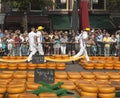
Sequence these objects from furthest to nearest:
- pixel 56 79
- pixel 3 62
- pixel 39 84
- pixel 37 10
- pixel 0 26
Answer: pixel 37 10
pixel 0 26
pixel 3 62
pixel 56 79
pixel 39 84

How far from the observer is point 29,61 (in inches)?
733

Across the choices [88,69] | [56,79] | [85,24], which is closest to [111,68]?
[88,69]

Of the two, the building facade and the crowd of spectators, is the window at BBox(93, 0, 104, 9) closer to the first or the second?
the building facade

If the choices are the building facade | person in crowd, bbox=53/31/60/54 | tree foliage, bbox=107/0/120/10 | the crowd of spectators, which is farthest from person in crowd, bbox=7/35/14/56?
tree foliage, bbox=107/0/120/10

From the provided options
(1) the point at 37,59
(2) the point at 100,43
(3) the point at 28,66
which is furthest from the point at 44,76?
(2) the point at 100,43

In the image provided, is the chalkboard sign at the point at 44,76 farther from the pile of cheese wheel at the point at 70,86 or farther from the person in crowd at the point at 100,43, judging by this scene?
the person in crowd at the point at 100,43

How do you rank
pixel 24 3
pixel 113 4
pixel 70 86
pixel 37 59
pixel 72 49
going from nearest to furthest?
pixel 70 86
pixel 37 59
pixel 72 49
pixel 24 3
pixel 113 4

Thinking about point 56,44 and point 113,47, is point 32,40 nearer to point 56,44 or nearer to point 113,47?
point 56,44

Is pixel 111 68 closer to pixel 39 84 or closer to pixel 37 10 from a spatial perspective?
pixel 39 84

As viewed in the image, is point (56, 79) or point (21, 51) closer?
point (56, 79)

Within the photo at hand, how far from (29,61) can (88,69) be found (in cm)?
277

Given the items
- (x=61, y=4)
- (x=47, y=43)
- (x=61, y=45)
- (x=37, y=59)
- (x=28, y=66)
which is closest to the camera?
(x=28, y=66)

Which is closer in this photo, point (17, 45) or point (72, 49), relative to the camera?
point (17, 45)

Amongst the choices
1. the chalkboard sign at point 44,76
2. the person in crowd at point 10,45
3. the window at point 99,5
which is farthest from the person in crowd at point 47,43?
the window at point 99,5
